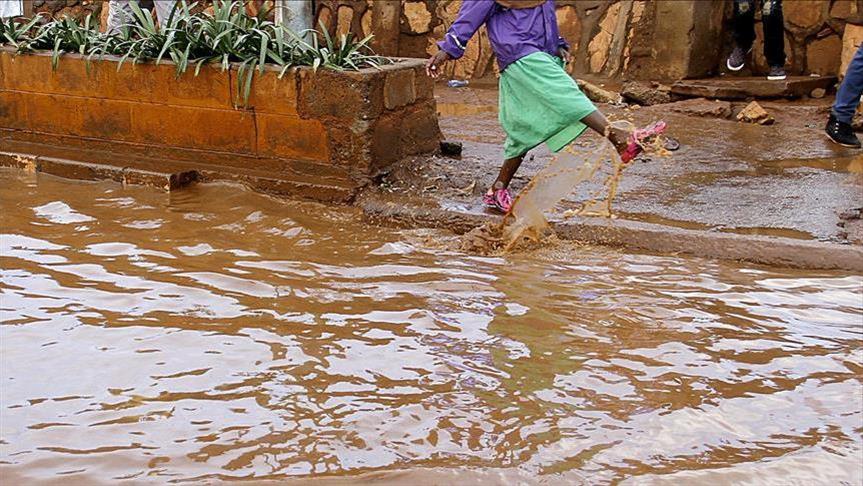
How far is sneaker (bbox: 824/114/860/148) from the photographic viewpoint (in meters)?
6.85

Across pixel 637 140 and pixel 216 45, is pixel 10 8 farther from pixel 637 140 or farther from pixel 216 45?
pixel 637 140

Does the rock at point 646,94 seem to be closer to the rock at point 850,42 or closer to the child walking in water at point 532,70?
the rock at point 850,42

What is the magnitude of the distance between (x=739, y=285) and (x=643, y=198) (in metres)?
1.28

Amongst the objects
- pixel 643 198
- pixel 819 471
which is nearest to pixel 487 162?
pixel 643 198

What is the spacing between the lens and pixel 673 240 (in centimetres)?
487

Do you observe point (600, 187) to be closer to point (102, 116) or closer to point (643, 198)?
point (643, 198)

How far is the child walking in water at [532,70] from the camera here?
515cm

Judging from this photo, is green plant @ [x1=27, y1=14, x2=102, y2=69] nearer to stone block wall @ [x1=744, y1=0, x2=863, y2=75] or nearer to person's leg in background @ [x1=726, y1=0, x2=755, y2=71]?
person's leg in background @ [x1=726, y1=0, x2=755, y2=71]

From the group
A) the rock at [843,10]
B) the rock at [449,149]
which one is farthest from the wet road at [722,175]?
the rock at [843,10]

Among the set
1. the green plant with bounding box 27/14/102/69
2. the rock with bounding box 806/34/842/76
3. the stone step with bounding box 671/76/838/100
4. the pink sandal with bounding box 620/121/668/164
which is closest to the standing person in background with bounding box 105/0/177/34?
the green plant with bounding box 27/14/102/69

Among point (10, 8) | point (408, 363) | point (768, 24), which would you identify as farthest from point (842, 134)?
point (10, 8)

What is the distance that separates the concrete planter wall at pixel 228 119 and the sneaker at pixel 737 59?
12.1 feet

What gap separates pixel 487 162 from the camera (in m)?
6.50

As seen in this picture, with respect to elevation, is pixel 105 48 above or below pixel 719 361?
above
